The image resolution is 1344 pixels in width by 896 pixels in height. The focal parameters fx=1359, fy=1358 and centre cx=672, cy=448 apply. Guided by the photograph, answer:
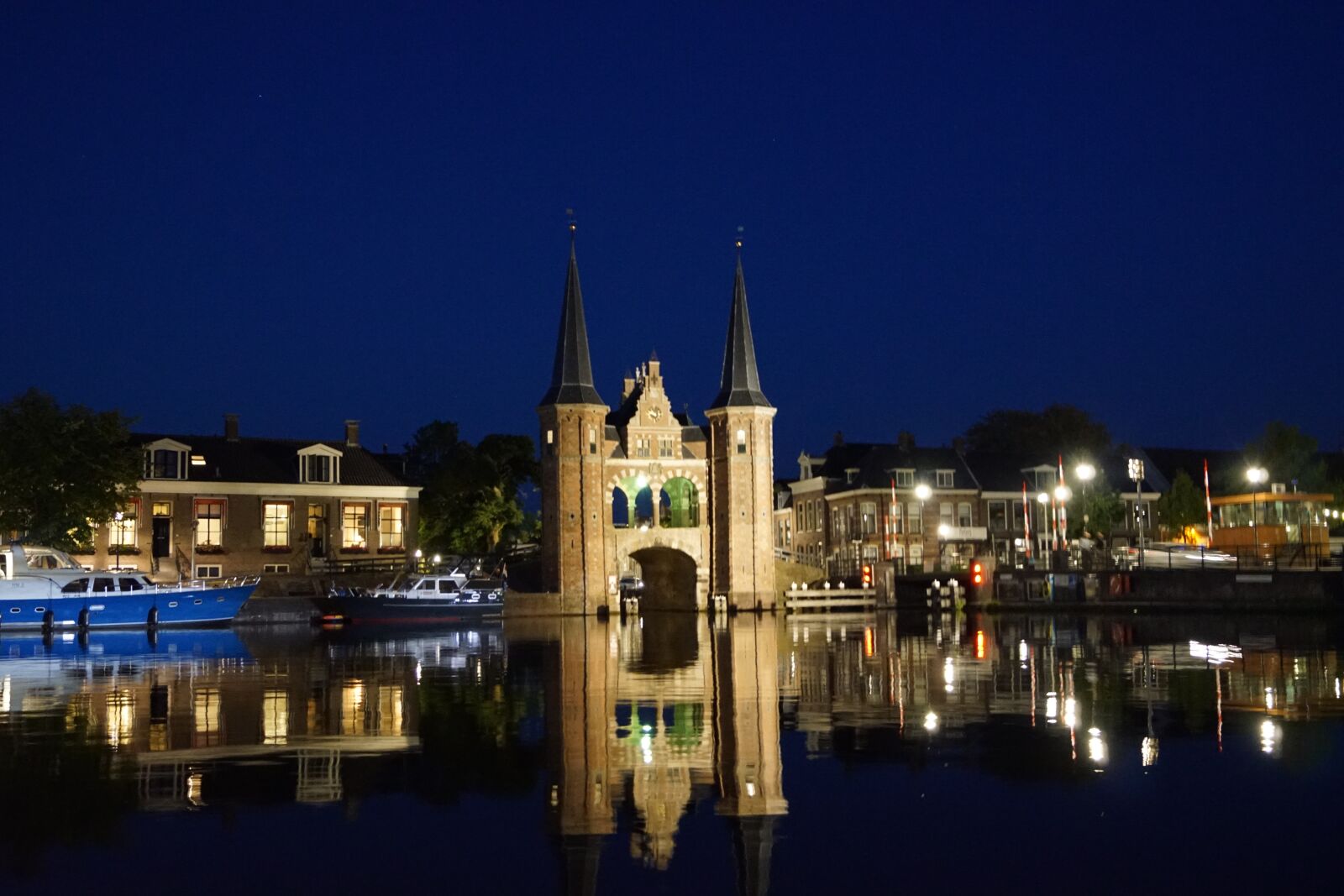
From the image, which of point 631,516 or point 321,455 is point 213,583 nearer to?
point 321,455

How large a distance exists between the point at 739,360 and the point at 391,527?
2063 cm

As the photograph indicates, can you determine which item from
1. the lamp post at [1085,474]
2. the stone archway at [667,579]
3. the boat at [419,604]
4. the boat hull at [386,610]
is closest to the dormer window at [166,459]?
the boat at [419,604]

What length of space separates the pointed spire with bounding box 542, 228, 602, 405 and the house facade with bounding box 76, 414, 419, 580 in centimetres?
1112

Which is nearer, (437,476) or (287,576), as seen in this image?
(287,576)

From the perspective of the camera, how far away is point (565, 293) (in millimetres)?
69500

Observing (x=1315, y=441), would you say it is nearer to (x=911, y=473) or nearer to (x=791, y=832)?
(x=911, y=473)

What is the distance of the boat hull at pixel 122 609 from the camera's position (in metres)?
49.3

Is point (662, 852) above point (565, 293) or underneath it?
underneath

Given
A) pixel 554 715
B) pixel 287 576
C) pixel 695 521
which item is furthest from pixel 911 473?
pixel 554 715

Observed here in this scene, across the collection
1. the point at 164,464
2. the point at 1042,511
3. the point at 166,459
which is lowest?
the point at 1042,511

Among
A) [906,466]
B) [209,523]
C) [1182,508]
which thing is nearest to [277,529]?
[209,523]

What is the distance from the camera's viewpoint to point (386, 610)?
55594mm

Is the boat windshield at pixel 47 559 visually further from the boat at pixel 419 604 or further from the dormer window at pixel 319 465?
the dormer window at pixel 319 465

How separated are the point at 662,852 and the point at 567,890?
3.70ft
